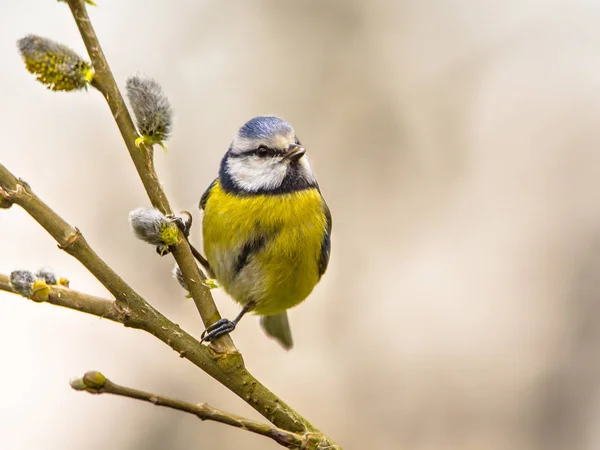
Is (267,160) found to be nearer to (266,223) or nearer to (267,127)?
(267,127)

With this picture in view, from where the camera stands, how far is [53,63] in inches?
62.9

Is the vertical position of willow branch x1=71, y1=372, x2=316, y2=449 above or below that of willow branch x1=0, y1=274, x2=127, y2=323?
below

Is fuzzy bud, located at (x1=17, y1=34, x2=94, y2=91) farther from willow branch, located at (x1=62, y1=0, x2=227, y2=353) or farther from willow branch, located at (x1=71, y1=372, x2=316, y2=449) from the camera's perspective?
willow branch, located at (x1=71, y1=372, x2=316, y2=449)

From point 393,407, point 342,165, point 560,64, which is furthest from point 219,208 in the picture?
point 560,64

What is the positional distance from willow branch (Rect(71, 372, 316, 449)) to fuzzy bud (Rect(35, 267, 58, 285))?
262mm

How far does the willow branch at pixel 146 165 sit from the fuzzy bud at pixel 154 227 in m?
0.06

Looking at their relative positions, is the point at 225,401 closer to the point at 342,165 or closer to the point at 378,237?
the point at 378,237

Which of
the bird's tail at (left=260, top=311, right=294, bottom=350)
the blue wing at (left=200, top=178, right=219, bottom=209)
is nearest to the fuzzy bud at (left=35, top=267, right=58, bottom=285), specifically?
the blue wing at (left=200, top=178, right=219, bottom=209)

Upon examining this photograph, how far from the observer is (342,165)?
5.36 m

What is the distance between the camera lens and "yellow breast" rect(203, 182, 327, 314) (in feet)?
9.45

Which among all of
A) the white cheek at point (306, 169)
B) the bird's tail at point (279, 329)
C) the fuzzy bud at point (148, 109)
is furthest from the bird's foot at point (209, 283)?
the bird's tail at point (279, 329)

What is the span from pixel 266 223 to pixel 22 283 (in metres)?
1.41

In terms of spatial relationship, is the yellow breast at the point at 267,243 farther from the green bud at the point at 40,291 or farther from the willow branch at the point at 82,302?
the green bud at the point at 40,291

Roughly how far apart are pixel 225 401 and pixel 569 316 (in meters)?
2.27
